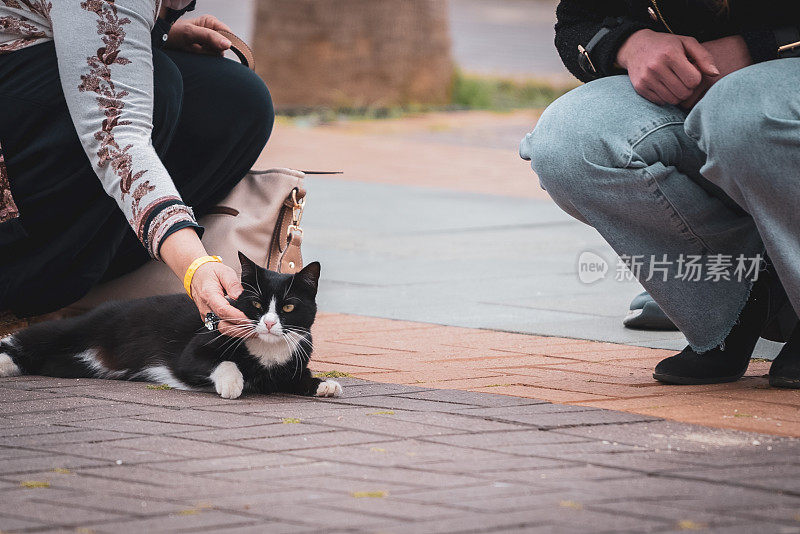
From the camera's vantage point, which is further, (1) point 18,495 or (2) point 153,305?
(2) point 153,305

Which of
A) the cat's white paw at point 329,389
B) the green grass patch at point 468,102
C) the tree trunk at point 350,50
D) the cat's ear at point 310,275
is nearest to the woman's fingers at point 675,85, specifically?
the cat's ear at point 310,275

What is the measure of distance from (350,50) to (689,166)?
11224 millimetres

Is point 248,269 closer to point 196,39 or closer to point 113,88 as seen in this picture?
point 113,88

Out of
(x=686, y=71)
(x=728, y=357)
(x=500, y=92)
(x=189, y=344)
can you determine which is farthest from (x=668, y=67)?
(x=500, y=92)

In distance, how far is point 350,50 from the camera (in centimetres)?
1407

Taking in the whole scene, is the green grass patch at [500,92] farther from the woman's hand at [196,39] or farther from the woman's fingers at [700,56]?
the woman's fingers at [700,56]

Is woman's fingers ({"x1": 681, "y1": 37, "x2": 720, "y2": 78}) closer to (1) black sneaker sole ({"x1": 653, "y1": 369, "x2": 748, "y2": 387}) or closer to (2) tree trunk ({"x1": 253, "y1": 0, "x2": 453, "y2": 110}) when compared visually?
(1) black sneaker sole ({"x1": 653, "y1": 369, "x2": 748, "y2": 387})

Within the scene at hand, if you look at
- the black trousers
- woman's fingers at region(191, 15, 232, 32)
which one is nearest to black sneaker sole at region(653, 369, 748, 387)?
the black trousers

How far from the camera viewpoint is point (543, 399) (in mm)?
3055

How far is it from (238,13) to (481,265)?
63.9 ft

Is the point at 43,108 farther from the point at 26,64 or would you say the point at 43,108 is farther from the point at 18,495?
the point at 18,495

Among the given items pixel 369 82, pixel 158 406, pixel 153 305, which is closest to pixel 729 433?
pixel 158 406

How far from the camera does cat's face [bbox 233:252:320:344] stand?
3.11 meters

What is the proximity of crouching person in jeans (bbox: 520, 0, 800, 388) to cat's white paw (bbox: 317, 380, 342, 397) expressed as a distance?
822 millimetres
